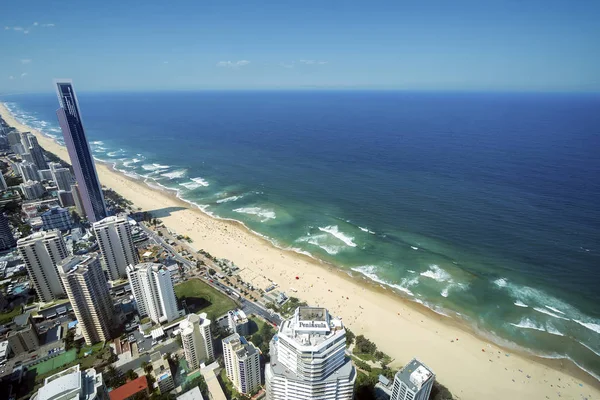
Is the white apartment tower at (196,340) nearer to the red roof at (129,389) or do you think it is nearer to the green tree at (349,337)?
the red roof at (129,389)

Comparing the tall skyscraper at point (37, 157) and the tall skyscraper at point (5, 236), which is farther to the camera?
the tall skyscraper at point (37, 157)

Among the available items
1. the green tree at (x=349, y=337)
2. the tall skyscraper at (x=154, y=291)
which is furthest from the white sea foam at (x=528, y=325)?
the tall skyscraper at (x=154, y=291)

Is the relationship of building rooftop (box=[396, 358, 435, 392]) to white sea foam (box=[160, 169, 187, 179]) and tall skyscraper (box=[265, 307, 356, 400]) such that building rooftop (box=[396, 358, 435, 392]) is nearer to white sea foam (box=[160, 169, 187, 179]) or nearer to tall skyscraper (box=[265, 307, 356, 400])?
tall skyscraper (box=[265, 307, 356, 400])

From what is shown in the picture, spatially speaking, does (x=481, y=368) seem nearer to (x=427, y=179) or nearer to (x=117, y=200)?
(x=427, y=179)

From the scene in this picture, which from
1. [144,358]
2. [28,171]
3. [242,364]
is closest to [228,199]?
[144,358]

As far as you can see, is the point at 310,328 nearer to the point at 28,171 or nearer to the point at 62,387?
the point at 62,387

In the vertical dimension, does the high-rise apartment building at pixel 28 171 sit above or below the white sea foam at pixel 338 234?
above

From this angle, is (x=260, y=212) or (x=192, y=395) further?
(x=260, y=212)
